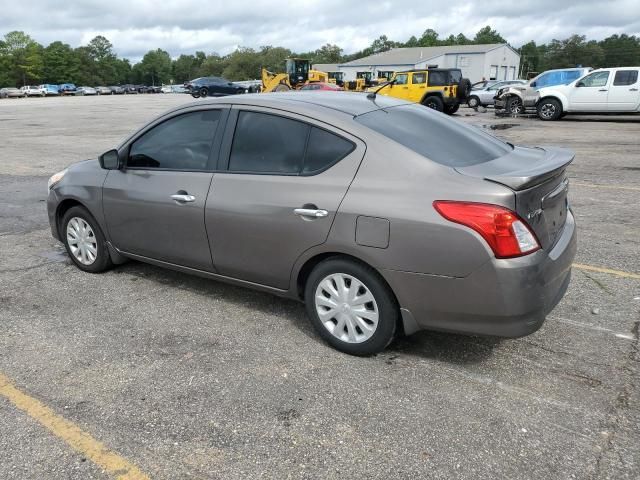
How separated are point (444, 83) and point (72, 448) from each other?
23.5 meters

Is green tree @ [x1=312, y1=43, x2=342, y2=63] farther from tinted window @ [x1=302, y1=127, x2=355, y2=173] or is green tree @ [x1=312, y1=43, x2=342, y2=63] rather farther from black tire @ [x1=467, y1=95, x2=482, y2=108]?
tinted window @ [x1=302, y1=127, x2=355, y2=173]

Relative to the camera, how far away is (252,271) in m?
3.76

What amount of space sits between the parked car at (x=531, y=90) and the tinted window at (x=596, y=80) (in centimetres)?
169

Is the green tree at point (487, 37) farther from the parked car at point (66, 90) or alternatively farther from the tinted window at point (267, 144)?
the tinted window at point (267, 144)

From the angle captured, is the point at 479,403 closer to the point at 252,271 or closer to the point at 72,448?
the point at 252,271

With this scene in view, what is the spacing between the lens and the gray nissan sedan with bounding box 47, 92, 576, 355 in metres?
2.89

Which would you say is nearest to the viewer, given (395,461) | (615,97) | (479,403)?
(395,461)

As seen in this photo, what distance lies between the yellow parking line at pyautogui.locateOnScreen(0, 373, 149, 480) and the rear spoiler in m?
2.30

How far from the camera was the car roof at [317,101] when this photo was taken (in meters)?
3.64

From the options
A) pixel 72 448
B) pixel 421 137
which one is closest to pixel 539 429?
pixel 421 137

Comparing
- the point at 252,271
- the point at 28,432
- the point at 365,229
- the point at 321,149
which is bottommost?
the point at 28,432

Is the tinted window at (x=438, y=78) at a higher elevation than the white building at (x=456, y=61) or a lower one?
lower

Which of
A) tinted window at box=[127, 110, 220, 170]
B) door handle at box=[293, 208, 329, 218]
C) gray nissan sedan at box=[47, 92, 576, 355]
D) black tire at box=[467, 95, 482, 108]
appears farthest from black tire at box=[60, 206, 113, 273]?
black tire at box=[467, 95, 482, 108]

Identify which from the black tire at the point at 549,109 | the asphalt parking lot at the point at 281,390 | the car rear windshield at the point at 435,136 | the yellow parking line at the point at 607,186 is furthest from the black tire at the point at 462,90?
the car rear windshield at the point at 435,136
